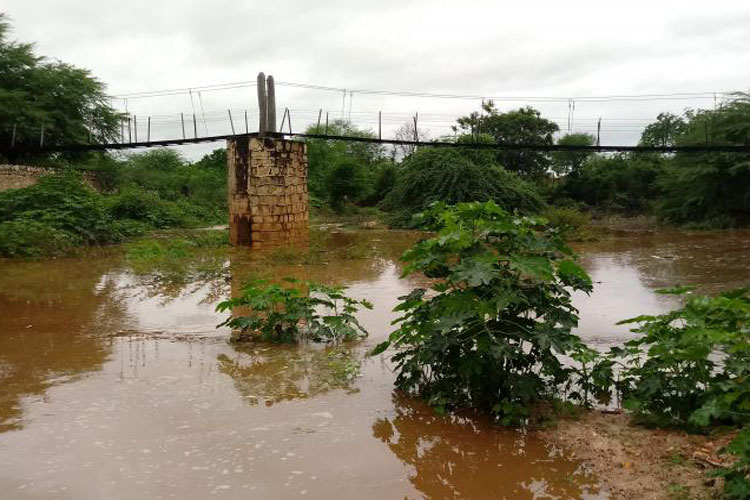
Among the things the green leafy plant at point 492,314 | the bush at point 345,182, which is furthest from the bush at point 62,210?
the bush at point 345,182

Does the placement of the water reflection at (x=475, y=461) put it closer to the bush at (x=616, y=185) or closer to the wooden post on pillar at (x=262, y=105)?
the wooden post on pillar at (x=262, y=105)

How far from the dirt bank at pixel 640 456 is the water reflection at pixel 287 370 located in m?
2.03

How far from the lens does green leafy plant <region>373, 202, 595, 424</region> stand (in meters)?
4.77

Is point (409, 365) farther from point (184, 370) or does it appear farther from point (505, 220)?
point (184, 370)

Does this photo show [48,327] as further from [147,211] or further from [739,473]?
[147,211]

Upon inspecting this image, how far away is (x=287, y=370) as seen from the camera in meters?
6.28

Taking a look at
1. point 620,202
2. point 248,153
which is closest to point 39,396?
point 248,153

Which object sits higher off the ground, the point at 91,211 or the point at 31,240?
the point at 91,211

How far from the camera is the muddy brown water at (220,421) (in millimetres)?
4043

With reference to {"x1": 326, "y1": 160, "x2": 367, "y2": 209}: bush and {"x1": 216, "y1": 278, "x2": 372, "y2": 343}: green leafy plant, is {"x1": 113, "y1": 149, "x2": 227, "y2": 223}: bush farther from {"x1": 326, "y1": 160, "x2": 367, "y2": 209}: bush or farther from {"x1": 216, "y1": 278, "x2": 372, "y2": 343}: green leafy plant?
{"x1": 216, "y1": 278, "x2": 372, "y2": 343}: green leafy plant

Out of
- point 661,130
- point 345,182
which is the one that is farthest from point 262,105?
point 661,130

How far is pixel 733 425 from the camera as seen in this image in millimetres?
4449

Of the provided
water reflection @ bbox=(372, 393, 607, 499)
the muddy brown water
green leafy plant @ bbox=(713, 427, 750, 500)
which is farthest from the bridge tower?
green leafy plant @ bbox=(713, 427, 750, 500)

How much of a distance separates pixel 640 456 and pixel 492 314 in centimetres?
134
